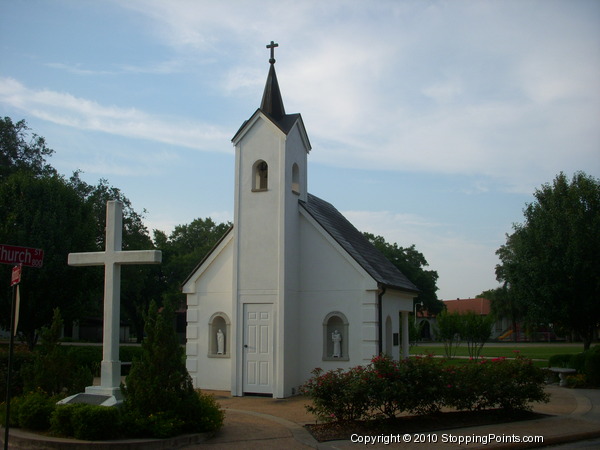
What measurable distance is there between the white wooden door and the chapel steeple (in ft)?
22.5

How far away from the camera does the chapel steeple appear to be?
20.6m

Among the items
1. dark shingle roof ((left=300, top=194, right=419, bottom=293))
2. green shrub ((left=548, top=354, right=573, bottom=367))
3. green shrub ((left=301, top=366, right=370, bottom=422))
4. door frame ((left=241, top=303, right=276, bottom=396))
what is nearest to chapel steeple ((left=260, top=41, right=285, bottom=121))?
dark shingle roof ((left=300, top=194, right=419, bottom=293))

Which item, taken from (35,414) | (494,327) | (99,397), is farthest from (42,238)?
(494,327)

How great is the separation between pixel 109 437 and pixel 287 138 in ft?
37.6

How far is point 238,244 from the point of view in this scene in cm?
1900

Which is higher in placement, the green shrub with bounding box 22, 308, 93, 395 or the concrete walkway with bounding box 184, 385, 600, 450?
the green shrub with bounding box 22, 308, 93, 395

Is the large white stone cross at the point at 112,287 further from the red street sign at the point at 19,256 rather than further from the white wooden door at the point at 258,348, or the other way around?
the white wooden door at the point at 258,348

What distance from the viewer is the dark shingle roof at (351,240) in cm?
1938

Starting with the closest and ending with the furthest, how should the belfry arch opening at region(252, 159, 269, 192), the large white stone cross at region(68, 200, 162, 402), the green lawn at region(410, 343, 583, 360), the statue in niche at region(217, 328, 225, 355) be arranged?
the large white stone cross at region(68, 200, 162, 402) < the belfry arch opening at region(252, 159, 269, 192) < the statue in niche at region(217, 328, 225, 355) < the green lawn at region(410, 343, 583, 360)

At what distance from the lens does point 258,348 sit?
18297mm

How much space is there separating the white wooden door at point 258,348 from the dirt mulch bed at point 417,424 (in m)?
5.85

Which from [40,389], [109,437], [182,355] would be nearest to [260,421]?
[182,355]

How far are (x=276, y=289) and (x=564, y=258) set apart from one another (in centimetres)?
1426

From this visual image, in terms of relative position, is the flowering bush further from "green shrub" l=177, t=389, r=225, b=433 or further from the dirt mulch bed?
"green shrub" l=177, t=389, r=225, b=433
